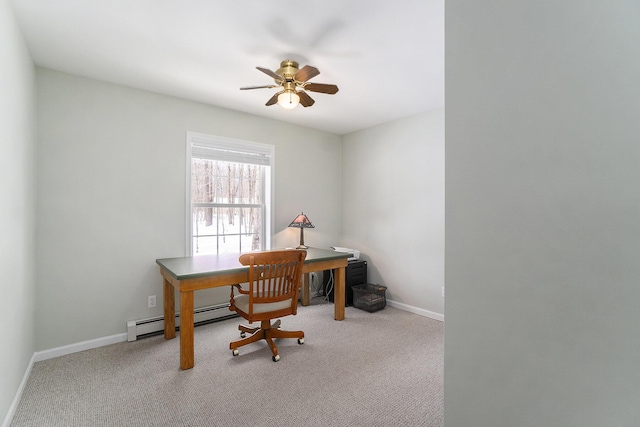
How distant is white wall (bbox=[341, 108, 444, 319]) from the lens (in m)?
3.55

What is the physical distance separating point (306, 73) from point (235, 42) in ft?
1.80

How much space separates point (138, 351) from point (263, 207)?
203 centimetres

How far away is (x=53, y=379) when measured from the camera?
88.4 inches

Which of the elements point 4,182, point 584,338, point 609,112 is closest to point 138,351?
point 4,182

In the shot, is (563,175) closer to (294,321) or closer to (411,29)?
(411,29)

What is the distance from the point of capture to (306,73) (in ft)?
7.45

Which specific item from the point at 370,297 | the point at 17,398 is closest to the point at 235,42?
the point at 17,398

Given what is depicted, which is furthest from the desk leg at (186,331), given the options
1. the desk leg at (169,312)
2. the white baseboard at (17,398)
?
the white baseboard at (17,398)

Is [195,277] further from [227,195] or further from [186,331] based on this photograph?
[227,195]

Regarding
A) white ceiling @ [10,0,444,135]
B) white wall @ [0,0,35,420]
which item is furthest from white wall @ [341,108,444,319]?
white wall @ [0,0,35,420]

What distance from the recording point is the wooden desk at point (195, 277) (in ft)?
7.80

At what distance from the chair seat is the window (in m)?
1.03

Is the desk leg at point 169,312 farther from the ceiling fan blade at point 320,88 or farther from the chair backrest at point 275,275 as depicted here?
the ceiling fan blade at point 320,88

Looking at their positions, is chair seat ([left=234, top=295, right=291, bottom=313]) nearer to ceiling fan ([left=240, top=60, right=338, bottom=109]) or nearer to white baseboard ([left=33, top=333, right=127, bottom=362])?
white baseboard ([left=33, top=333, right=127, bottom=362])
